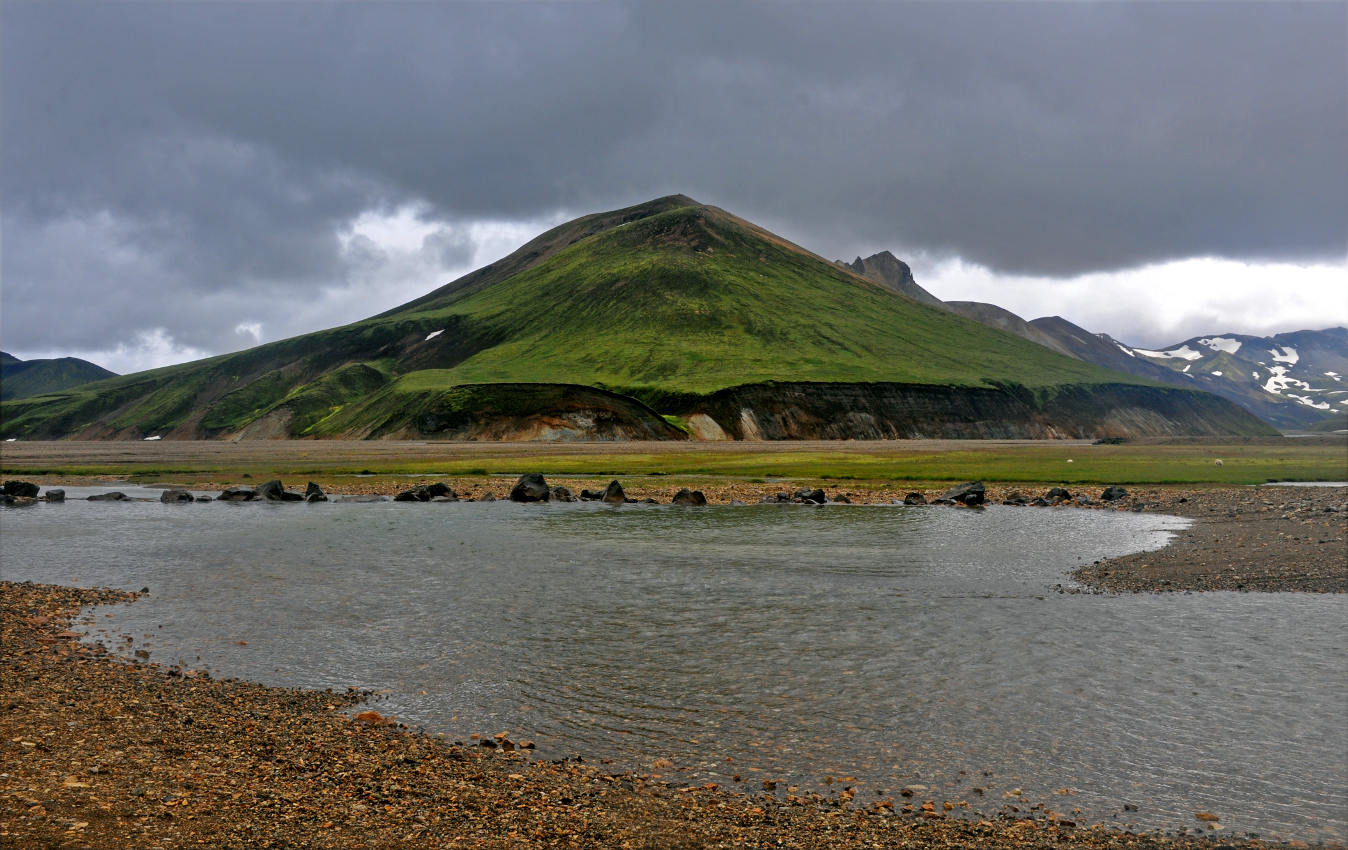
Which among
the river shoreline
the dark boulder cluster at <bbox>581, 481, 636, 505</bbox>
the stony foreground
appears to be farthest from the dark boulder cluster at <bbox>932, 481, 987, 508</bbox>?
the stony foreground

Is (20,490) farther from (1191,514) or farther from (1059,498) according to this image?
(1191,514)

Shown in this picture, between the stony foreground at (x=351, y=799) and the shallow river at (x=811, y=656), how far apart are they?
913 mm

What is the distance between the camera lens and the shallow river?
12.9 metres

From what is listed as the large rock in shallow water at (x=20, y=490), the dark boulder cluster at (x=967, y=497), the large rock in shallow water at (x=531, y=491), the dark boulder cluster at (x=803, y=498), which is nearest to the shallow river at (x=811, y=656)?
the dark boulder cluster at (x=967, y=497)

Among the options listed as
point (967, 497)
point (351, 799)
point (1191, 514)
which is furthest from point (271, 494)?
point (1191, 514)

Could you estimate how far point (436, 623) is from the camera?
22703mm

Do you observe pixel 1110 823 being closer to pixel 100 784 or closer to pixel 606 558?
pixel 100 784

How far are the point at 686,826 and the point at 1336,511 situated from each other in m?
48.7

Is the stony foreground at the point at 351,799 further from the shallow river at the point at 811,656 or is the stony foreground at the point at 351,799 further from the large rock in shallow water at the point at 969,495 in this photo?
the large rock in shallow water at the point at 969,495

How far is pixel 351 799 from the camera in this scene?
36.9ft

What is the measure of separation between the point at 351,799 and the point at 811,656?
1100 centimetres

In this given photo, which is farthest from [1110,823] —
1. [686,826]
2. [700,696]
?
[700,696]

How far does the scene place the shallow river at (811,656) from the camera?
42.4ft

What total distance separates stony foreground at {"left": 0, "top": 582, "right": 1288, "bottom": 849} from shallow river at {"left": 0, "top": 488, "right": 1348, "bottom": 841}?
2.99ft
